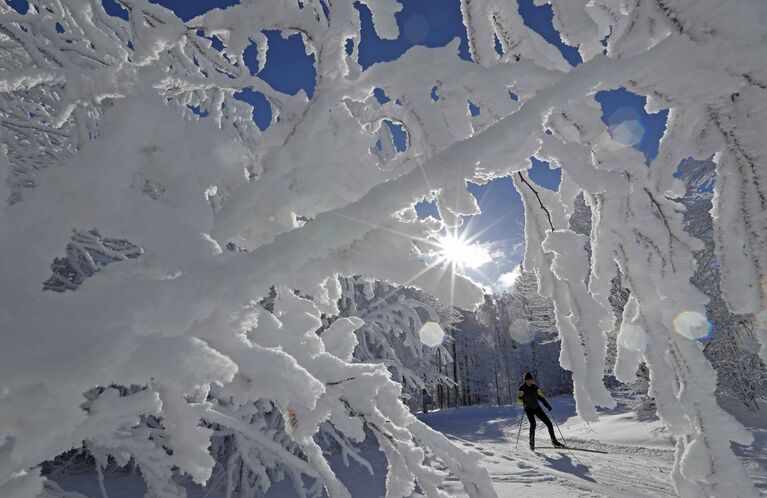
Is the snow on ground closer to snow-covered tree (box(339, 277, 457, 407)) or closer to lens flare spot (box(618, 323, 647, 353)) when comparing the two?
snow-covered tree (box(339, 277, 457, 407))

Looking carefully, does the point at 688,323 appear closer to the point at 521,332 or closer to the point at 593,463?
the point at 593,463

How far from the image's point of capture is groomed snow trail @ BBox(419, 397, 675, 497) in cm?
430

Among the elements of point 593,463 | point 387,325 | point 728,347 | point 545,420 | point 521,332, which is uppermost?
point 521,332

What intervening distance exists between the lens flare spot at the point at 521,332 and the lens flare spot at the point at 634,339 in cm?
4064

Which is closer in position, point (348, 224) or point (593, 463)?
point (348, 224)

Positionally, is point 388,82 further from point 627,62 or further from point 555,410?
point 555,410

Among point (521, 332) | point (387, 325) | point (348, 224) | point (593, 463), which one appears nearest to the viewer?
point (348, 224)

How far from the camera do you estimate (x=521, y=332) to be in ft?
141

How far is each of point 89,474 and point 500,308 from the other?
143 ft

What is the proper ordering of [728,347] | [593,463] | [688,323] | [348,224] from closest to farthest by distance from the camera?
[348,224] < [688,323] < [593,463] < [728,347]

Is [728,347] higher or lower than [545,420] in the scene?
higher

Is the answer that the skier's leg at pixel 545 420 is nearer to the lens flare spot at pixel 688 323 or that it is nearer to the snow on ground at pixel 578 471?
the snow on ground at pixel 578 471

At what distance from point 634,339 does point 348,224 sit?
823 mm

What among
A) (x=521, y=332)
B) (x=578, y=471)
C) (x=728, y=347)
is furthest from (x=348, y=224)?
(x=521, y=332)
